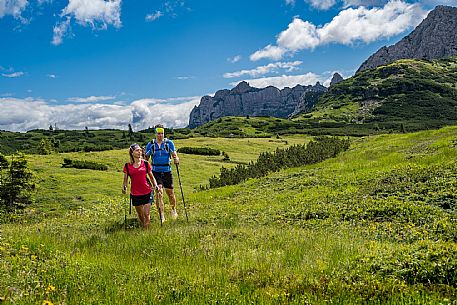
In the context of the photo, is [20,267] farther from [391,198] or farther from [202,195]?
[202,195]

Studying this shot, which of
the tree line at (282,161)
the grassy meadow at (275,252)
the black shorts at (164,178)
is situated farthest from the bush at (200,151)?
the black shorts at (164,178)

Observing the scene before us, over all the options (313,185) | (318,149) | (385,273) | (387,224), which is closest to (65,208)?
(313,185)

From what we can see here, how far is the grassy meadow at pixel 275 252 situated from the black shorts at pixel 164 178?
1515 mm

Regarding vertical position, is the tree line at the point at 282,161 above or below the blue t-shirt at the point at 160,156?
below

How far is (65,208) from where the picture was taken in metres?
28.7

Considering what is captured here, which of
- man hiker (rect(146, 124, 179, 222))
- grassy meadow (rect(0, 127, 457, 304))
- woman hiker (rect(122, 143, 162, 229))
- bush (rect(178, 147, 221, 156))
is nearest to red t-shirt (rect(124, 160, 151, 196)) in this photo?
woman hiker (rect(122, 143, 162, 229))

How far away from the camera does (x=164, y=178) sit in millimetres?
14609

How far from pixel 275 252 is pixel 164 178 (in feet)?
25.5

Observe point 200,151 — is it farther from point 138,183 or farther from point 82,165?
point 138,183

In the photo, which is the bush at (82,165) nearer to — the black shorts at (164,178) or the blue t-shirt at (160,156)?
the black shorts at (164,178)

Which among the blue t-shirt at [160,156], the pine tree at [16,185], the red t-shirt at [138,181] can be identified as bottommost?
the pine tree at [16,185]

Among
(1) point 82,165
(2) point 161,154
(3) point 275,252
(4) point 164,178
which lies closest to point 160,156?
(2) point 161,154

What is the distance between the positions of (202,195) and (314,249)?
17505 millimetres

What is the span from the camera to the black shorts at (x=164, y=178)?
1445cm
